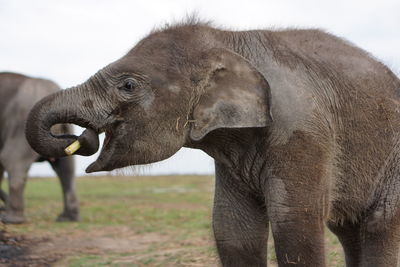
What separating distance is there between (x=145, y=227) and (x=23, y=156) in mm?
2514

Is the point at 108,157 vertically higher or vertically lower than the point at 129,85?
lower

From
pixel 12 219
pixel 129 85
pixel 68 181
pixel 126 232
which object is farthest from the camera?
pixel 68 181

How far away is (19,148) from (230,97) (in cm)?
920

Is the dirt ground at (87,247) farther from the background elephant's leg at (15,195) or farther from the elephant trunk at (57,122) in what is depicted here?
the elephant trunk at (57,122)

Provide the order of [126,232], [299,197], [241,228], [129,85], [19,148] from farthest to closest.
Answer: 1. [19,148]
2. [126,232]
3. [241,228]
4. [129,85]
5. [299,197]

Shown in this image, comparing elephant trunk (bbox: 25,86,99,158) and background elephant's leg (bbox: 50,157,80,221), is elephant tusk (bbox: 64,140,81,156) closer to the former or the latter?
elephant trunk (bbox: 25,86,99,158)

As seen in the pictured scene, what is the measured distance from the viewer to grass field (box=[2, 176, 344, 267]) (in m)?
9.41

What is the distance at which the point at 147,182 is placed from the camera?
28.1 meters

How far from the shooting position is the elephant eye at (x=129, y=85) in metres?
5.41

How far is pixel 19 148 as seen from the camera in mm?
13906

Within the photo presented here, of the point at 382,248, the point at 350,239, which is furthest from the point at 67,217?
the point at 382,248

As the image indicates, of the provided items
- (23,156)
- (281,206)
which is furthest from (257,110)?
(23,156)

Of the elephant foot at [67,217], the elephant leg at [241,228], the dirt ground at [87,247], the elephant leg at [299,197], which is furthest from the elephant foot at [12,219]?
the elephant leg at [299,197]

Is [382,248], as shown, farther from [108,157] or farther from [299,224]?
[108,157]
